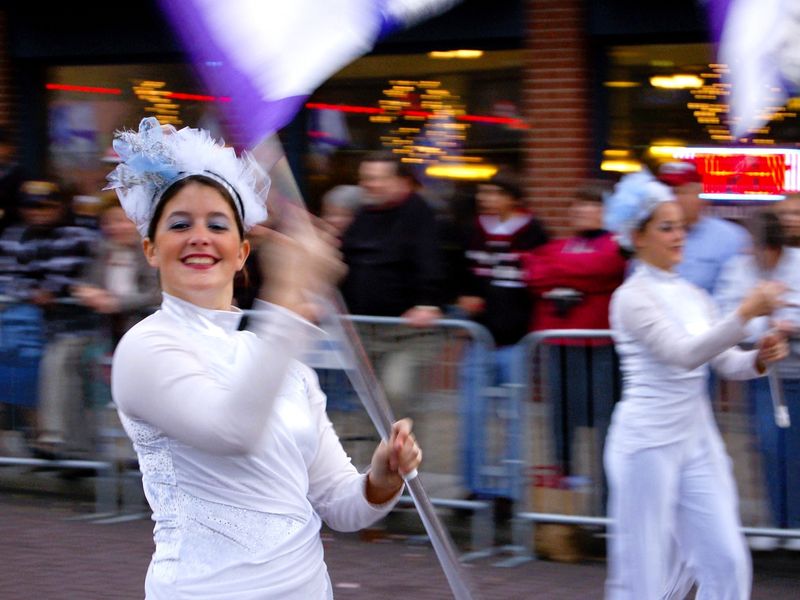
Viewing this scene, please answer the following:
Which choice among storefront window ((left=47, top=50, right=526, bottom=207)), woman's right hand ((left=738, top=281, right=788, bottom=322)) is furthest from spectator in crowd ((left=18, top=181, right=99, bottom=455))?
woman's right hand ((left=738, top=281, right=788, bottom=322))

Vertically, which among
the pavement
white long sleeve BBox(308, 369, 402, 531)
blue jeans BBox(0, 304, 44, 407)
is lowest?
the pavement

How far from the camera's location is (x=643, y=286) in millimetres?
5496

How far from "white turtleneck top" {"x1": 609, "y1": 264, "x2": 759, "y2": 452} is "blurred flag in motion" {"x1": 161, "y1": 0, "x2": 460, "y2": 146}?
2.82 metres

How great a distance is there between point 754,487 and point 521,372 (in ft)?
4.34

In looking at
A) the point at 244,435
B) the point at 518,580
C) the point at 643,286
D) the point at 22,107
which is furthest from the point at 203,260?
the point at 22,107

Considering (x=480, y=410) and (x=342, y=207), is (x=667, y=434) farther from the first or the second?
(x=342, y=207)

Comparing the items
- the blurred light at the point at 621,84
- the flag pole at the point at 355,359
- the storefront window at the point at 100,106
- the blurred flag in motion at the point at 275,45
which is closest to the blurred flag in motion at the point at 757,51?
the blurred flag in motion at the point at 275,45

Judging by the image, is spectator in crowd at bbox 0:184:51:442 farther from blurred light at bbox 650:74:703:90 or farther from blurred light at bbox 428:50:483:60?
blurred light at bbox 650:74:703:90

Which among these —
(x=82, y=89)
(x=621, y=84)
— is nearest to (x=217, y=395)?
(x=621, y=84)

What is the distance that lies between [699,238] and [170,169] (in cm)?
529

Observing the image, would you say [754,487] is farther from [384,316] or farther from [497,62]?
[497,62]

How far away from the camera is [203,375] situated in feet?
9.16

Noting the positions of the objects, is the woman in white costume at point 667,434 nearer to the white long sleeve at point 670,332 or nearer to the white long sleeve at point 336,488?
the white long sleeve at point 670,332

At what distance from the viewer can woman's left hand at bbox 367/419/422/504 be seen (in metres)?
3.01
